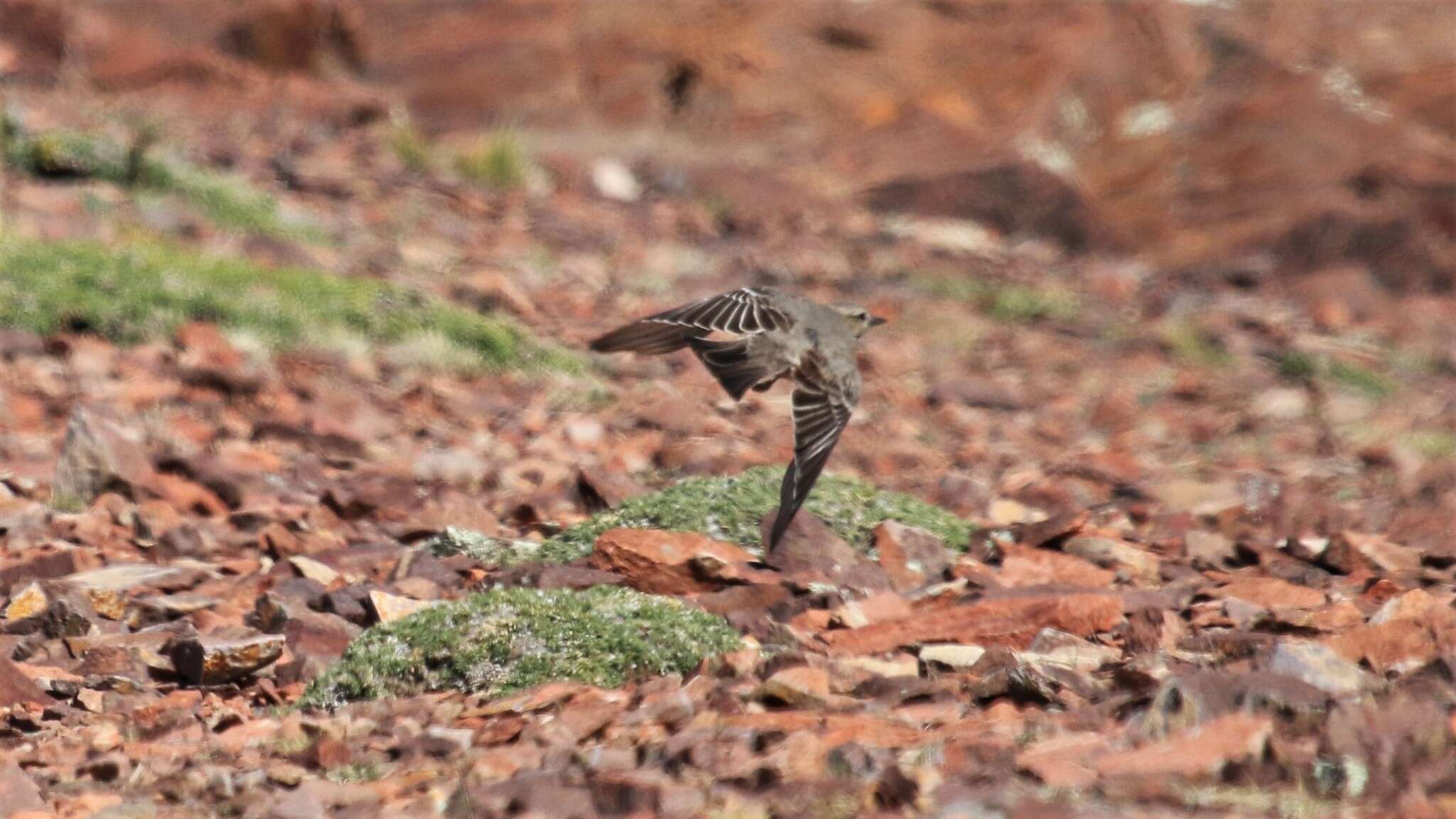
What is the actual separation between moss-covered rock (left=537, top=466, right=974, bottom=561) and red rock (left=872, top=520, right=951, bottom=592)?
101 millimetres

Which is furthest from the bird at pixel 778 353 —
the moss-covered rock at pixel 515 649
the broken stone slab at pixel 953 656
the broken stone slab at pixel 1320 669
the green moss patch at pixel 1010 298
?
the green moss patch at pixel 1010 298

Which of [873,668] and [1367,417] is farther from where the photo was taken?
[1367,417]

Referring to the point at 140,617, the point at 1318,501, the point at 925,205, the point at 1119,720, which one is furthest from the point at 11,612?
the point at 925,205

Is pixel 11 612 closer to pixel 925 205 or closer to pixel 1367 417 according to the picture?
pixel 1367 417

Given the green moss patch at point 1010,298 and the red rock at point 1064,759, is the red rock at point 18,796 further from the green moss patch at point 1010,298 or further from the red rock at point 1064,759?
the green moss patch at point 1010,298

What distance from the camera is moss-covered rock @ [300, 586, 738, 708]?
498cm

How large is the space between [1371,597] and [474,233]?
892cm

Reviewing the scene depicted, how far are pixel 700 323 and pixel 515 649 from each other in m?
1.50

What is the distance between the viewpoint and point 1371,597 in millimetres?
5980

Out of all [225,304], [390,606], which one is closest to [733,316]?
[390,606]

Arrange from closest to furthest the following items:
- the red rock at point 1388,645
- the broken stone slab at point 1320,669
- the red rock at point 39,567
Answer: the broken stone slab at point 1320,669 < the red rock at point 1388,645 < the red rock at point 39,567

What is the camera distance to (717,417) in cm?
991

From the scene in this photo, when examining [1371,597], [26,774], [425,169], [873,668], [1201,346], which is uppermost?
[26,774]

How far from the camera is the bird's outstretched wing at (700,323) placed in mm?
6117
